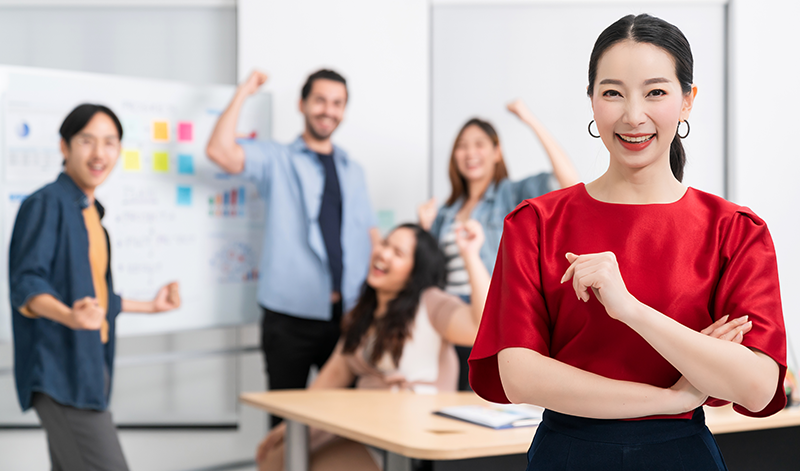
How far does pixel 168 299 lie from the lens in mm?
2783

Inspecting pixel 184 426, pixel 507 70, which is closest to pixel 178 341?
pixel 184 426

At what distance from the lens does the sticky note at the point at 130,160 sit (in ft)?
9.31

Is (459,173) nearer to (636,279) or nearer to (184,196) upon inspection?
(184,196)

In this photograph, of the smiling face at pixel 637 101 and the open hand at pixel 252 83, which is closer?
the smiling face at pixel 637 101

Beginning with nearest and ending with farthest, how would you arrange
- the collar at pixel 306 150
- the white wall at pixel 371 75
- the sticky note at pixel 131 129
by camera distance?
1. the sticky note at pixel 131 129
2. the collar at pixel 306 150
3. the white wall at pixel 371 75

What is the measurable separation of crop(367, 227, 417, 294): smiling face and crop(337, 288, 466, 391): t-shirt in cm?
14

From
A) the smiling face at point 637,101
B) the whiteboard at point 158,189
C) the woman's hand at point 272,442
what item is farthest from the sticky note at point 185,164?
the smiling face at point 637,101

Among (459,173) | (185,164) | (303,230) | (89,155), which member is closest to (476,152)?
(459,173)

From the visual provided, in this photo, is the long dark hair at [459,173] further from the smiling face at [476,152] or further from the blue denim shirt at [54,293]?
the blue denim shirt at [54,293]

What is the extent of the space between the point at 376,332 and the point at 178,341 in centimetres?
172

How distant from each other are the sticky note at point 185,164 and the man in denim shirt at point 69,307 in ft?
1.95

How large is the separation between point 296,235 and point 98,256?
0.90 metres

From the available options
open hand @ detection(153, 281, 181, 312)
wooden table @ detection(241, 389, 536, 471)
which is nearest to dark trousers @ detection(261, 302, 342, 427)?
open hand @ detection(153, 281, 181, 312)

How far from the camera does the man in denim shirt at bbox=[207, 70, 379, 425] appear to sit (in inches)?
116
